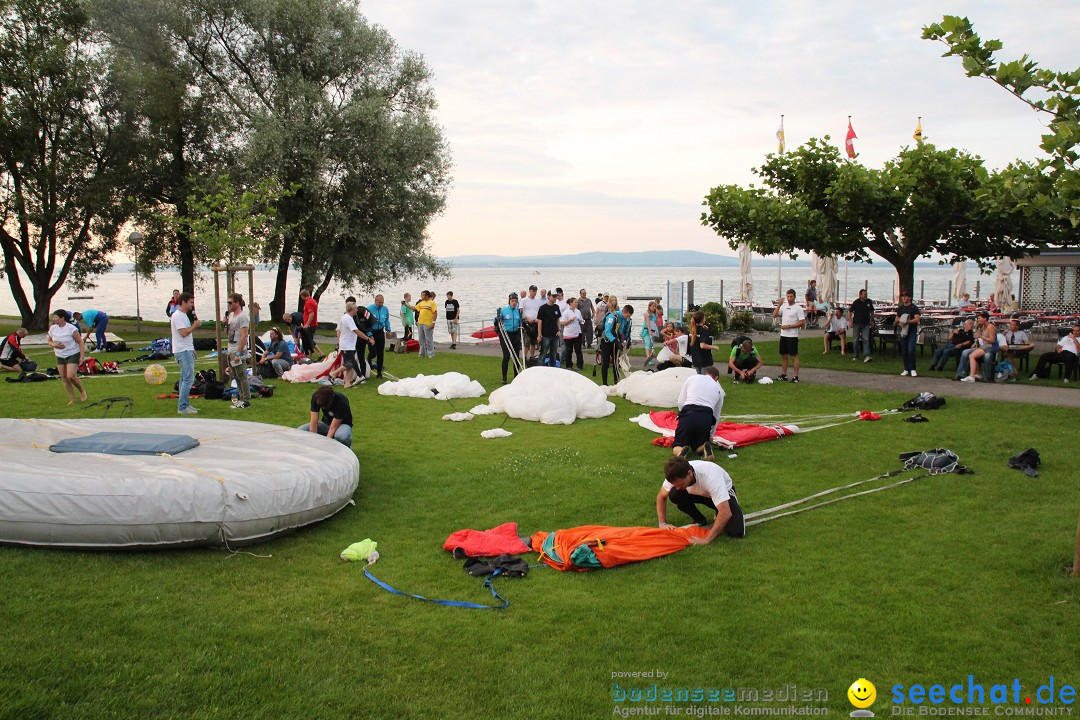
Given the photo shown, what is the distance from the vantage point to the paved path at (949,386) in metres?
14.1

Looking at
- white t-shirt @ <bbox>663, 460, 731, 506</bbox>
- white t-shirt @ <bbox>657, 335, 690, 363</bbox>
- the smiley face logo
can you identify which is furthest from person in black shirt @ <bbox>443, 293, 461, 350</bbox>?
the smiley face logo

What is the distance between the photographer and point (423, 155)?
28469 millimetres

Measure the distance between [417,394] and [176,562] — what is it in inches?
342

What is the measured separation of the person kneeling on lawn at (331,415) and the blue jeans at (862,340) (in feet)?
46.9

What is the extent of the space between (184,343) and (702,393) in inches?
328

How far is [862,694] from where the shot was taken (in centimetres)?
461

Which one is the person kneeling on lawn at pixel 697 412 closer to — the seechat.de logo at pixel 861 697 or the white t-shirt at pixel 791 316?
the seechat.de logo at pixel 861 697

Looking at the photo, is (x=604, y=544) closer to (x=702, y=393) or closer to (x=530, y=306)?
(x=702, y=393)

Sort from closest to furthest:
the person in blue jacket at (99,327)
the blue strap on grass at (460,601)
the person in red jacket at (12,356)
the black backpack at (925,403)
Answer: the blue strap on grass at (460,601)
the black backpack at (925,403)
the person in red jacket at (12,356)
the person in blue jacket at (99,327)

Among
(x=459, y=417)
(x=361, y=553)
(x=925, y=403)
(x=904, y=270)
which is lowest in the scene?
(x=361, y=553)

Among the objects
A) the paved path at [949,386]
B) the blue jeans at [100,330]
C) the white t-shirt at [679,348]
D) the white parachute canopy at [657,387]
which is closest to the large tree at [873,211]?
the paved path at [949,386]

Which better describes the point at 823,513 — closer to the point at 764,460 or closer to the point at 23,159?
the point at 764,460

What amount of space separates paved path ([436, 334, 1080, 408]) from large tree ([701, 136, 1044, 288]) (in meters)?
3.88

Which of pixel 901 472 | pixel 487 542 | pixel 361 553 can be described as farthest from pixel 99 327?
pixel 901 472
